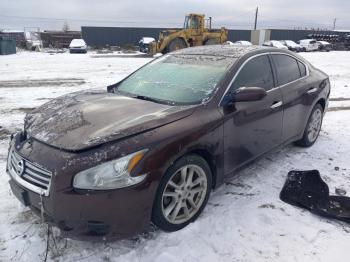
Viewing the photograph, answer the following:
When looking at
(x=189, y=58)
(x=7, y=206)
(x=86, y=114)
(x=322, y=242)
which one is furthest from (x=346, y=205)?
(x=7, y=206)

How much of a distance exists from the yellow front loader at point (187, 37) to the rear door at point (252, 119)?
20148mm

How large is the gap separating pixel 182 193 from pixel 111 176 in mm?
783

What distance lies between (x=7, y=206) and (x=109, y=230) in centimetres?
147

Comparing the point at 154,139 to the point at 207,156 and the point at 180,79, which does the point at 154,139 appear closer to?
the point at 207,156

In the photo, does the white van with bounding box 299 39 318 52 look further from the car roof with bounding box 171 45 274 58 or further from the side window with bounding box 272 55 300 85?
the car roof with bounding box 171 45 274 58

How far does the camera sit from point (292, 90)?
4.32 metres

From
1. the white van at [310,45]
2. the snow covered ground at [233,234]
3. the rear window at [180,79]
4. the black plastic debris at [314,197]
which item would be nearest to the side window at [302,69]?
the snow covered ground at [233,234]

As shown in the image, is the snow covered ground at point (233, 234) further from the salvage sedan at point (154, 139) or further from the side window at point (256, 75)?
the side window at point (256, 75)

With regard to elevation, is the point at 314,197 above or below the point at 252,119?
below

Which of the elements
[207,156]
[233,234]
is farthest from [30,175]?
[233,234]

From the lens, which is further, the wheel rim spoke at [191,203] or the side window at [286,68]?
the side window at [286,68]

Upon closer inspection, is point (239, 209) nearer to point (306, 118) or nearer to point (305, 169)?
point (305, 169)

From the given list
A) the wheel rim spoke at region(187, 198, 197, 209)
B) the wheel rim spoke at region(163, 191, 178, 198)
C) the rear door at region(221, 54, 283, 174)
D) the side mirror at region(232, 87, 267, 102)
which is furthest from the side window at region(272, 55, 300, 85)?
the wheel rim spoke at region(163, 191, 178, 198)

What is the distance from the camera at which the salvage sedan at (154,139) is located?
8.01ft
